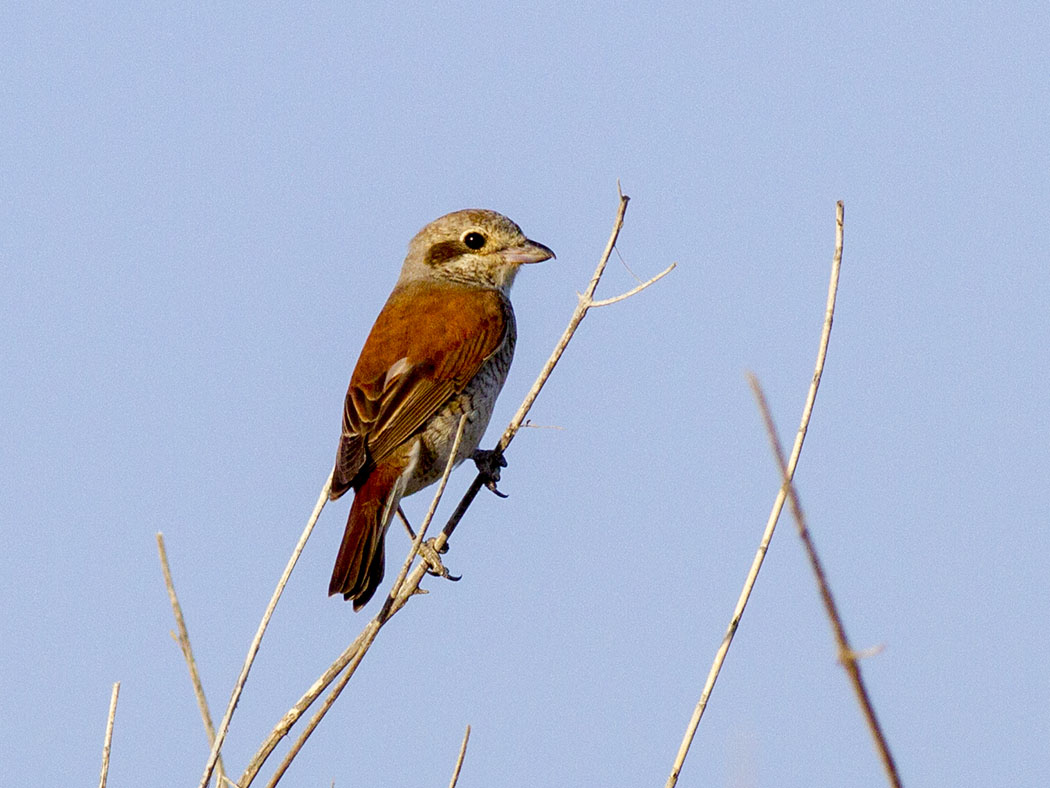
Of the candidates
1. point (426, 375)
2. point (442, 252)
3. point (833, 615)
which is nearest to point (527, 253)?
point (442, 252)

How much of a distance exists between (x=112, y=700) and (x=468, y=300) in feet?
9.46

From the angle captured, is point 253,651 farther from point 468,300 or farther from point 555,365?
point 468,300

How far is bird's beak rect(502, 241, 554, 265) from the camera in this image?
5676 millimetres

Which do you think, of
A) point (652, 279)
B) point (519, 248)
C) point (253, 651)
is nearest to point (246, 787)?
point (253, 651)

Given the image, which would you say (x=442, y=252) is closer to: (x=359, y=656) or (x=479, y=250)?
(x=479, y=250)

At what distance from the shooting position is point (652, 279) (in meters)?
3.41

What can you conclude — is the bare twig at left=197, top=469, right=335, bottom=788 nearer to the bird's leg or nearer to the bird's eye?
the bird's leg

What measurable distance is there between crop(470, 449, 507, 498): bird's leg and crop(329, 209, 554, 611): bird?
0.10ft

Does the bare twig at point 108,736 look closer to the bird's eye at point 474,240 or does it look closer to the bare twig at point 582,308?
the bare twig at point 582,308

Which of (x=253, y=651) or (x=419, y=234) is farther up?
(x=419, y=234)

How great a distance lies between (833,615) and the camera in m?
1.34

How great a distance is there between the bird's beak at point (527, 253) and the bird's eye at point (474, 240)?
0.11 meters

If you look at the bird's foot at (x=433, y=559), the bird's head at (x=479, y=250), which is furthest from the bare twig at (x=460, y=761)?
the bird's head at (x=479, y=250)

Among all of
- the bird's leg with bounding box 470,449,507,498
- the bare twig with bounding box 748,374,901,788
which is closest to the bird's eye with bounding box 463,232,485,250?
the bird's leg with bounding box 470,449,507,498
